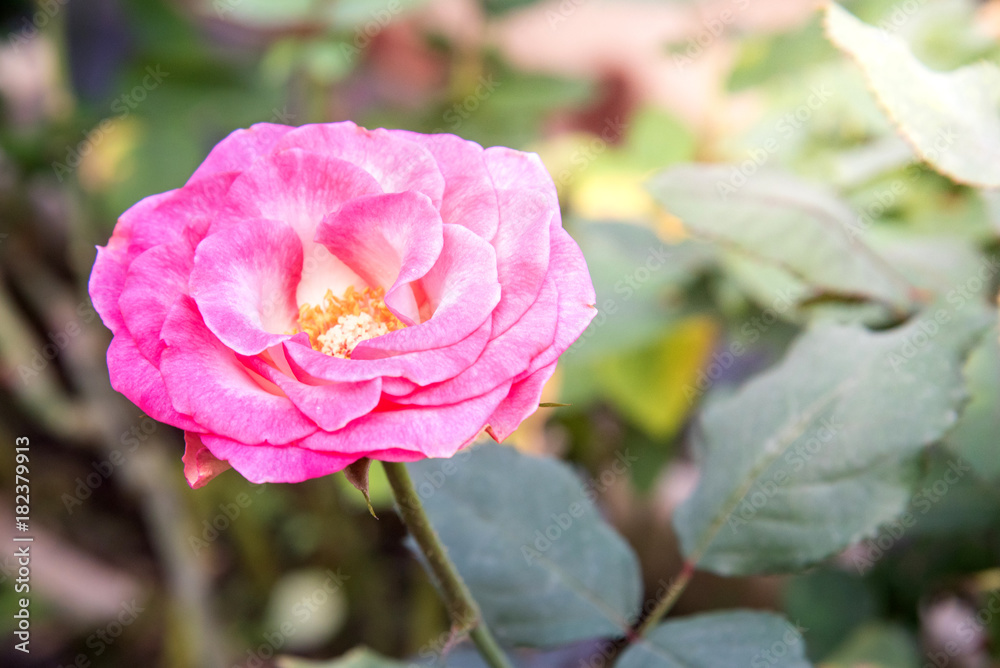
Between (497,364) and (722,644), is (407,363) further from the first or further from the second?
(722,644)

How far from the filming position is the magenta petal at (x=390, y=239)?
14.0 inches

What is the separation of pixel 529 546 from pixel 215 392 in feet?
0.80

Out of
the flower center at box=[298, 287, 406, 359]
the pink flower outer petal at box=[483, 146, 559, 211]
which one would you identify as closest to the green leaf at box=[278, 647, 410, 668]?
the flower center at box=[298, 287, 406, 359]

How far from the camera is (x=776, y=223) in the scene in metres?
0.55

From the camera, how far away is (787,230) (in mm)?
543

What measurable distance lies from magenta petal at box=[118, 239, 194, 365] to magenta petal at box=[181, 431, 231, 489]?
4 centimetres

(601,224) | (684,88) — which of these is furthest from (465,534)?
(684,88)

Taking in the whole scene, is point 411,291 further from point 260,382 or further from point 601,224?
point 601,224

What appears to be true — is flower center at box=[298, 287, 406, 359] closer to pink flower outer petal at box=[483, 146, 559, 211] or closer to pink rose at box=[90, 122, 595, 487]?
pink rose at box=[90, 122, 595, 487]

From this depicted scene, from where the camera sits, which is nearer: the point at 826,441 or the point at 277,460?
the point at 277,460

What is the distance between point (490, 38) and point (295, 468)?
40.9 inches

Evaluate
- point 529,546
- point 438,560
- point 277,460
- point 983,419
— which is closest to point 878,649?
point 983,419

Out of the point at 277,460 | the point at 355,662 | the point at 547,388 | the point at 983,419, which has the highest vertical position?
the point at 277,460

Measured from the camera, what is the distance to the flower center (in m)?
0.43
